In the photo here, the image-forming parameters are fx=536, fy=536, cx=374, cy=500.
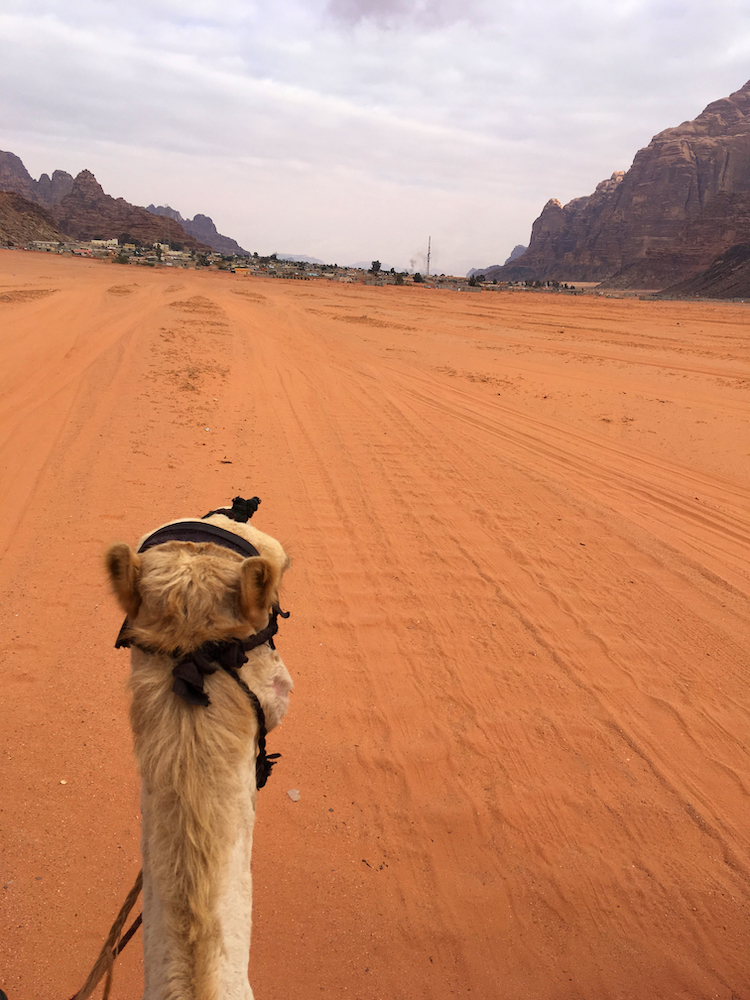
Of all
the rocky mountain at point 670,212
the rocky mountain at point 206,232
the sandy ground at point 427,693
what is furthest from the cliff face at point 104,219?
the sandy ground at point 427,693

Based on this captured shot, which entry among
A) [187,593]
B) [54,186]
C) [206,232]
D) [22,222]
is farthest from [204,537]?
[206,232]

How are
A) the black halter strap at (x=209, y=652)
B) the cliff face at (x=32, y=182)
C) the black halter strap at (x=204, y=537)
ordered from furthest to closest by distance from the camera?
the cliff face at (x=32, y=182) < the black halter strap at (x=204, y=537) < the black halter strap at (x=209, y=652)

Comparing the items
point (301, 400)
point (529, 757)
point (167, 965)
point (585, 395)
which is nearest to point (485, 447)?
point (301, 400)

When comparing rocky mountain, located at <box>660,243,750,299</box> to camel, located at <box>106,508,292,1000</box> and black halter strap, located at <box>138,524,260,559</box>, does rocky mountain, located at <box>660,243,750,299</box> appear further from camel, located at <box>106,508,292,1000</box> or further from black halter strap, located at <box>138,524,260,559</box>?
camel, located at <box>106,508,292,1000</box>

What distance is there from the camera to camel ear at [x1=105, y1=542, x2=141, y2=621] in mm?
1213

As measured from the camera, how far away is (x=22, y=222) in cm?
6825

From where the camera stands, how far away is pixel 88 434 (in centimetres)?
818

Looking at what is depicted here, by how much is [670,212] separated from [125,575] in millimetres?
123447

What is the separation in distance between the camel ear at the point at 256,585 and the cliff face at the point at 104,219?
10359 cm

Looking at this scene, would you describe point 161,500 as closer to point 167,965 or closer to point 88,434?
point 88,434

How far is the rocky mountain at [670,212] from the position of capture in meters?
76.4

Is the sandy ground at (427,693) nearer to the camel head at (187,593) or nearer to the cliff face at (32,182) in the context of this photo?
the camel head at (187,593)

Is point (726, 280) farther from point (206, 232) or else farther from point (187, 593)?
point (206, 232)

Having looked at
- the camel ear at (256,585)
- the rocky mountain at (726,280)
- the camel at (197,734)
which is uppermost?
the rocky mountain at (726,280)
